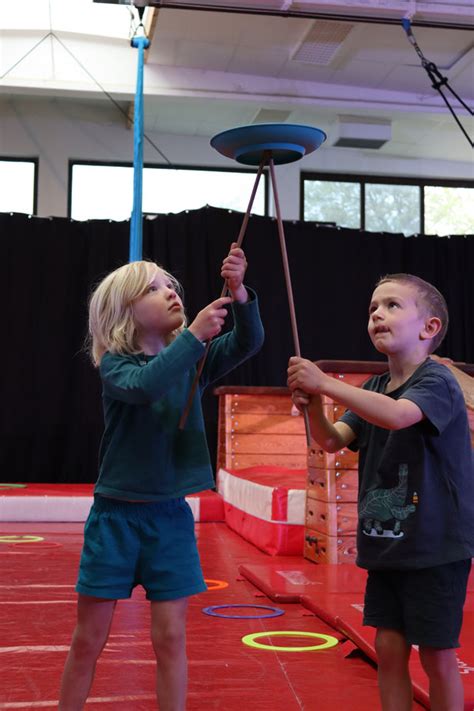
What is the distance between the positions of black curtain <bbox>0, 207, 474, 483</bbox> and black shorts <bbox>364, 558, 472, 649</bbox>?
6261mm

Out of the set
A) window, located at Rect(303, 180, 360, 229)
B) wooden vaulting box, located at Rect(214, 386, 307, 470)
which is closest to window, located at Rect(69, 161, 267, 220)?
window, located at Rect(303, 180, 360, 229)

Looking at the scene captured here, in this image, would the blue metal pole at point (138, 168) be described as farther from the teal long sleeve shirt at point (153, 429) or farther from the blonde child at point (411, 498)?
the blonde child at point (411, 498)

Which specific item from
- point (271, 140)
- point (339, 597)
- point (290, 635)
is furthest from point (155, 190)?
point (271, 140)

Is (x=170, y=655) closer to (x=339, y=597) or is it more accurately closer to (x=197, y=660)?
A: (x=197, y=660)

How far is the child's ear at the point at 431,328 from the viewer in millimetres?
1801

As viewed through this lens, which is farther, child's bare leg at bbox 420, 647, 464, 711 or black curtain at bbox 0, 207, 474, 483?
black curtain at bbox 0, 207, 474, 483

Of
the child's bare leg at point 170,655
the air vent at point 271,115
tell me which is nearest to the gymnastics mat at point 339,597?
the child's bare leg at point 170,655

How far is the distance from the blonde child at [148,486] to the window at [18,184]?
24.4 feet

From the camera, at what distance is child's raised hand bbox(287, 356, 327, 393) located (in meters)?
1.70

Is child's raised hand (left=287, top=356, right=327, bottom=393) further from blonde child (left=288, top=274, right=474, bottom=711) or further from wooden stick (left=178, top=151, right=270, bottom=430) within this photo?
wooden stick (left=178, top=151, right=270, bottom=430)

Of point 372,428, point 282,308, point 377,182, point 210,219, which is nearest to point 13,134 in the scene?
point 210,219

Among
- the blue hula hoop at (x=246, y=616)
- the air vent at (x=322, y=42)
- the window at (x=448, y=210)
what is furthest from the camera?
the window at (x=448, y=210)

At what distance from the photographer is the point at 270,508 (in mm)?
4344

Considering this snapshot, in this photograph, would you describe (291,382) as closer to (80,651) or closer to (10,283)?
(80,651)
